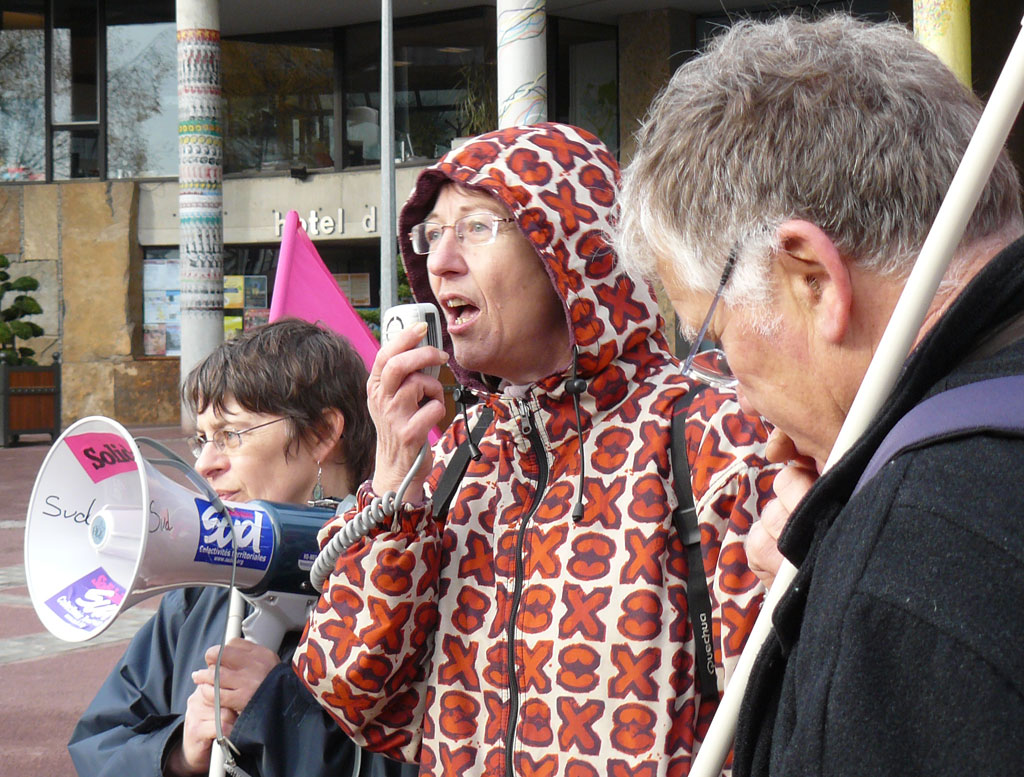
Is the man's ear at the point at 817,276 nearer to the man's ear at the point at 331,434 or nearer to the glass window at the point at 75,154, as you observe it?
the man's ear at the point at 331,434

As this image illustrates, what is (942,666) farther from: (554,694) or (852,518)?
(554,694)

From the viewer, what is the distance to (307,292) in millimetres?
4082

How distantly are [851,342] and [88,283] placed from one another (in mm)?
22696

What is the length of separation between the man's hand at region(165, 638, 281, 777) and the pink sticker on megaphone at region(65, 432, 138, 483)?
1.30 ft

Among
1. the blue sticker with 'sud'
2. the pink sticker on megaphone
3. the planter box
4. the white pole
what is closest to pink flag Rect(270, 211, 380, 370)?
the pink sticker on megaphone

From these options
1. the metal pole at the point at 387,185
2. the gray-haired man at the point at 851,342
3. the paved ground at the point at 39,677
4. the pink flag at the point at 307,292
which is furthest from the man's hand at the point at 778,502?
the metal pole at the point at 387,185

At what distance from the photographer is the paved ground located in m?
5.19

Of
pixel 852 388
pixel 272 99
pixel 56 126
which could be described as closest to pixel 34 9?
pixel 56 126

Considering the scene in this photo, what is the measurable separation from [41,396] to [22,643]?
12.2 metres

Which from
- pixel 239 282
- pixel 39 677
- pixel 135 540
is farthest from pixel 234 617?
pixel 239 282

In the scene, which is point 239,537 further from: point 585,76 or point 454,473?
point 585,76

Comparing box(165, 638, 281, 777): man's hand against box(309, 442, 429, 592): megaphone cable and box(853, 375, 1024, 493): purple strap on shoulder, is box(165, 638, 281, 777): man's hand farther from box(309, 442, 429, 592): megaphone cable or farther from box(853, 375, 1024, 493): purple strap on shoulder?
box(853, 375, 1024, 493): purple strap on shoulder

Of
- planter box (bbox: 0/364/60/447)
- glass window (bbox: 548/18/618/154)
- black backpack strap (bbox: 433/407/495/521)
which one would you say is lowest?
planter box (bbox: 0/364/60/447)

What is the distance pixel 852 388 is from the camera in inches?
51.2
